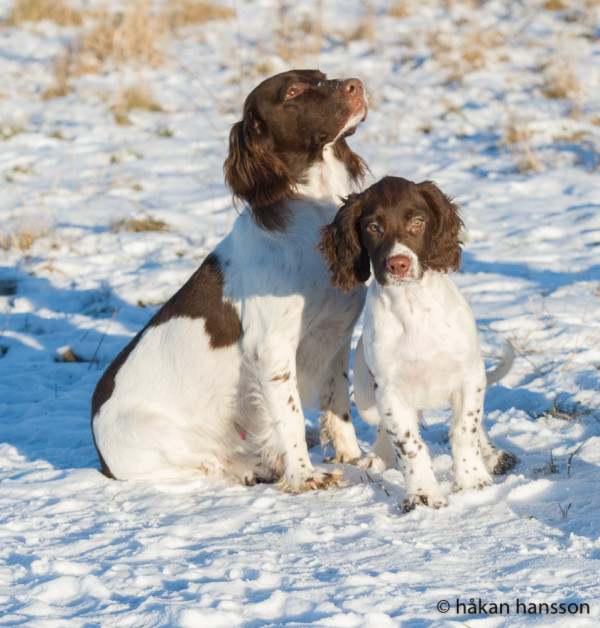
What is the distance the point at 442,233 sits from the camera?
134 inches

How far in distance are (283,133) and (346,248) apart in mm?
779

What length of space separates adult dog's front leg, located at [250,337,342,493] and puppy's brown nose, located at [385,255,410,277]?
83 centimetres

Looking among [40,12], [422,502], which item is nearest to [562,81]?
[422,502]

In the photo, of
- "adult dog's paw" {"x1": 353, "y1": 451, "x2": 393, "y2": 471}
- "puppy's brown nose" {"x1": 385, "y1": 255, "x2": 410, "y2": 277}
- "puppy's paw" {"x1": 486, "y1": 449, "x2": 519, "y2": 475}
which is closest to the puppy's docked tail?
"puppy's paw" {"x1": 486, "y1": 449, "x2": 519, "y2": 475}

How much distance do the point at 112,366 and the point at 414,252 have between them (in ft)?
5.68

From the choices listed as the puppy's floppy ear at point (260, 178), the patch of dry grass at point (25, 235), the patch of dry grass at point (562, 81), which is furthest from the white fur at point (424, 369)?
the patch of dry grass at point (562, 81)

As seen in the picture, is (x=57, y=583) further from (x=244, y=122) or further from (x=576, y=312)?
→ (x=576, y=312)

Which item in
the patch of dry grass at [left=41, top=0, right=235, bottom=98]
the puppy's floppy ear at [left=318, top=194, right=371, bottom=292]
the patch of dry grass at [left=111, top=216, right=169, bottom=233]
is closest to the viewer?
the puppy's floppy ear at [left=318, top=194, right=371, bottom=292]

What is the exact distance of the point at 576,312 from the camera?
5.41m

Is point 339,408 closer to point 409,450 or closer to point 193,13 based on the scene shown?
point 409,450

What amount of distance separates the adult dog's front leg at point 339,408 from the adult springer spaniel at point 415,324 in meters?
0.67

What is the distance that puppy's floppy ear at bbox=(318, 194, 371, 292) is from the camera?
3428mm

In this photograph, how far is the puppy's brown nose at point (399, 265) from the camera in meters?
3.15

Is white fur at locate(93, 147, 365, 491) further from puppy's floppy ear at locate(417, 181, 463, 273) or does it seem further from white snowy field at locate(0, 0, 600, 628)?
puppy's floppy ear at locate(417, 181, 463, 273)
